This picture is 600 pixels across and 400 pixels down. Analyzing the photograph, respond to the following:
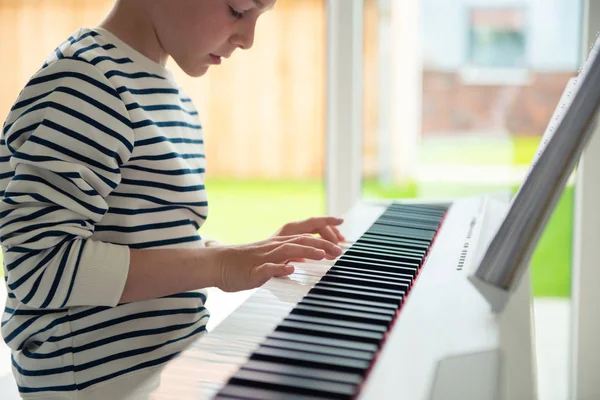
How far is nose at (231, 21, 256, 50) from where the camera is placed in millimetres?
1160

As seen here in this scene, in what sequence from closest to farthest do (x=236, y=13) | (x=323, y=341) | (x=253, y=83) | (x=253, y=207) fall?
1. (x=323, y=341)
2. (x=236, y=13)
3. (x=253, y=83)
4. (x=253, y=207)

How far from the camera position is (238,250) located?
0.98m

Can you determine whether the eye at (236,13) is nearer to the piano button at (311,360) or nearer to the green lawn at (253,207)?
the piano button at (311,360)

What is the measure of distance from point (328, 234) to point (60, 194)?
437 millimetres

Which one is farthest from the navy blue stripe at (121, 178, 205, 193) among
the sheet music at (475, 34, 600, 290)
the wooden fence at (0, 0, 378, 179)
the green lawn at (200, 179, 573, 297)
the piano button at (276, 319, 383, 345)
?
the green lawn at (200, 179, 573, 297)

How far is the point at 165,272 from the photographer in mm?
982

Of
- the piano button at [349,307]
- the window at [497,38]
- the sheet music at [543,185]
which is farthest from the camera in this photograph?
the window at [497,38]

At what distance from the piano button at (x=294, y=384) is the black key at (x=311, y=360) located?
31 millimetres

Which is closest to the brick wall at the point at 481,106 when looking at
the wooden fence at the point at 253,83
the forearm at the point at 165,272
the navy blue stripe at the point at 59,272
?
the wooden fence at the point at 253,83

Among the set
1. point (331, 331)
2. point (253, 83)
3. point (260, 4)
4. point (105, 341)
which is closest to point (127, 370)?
point (105, 341)

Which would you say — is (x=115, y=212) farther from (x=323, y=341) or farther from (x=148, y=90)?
(x=323, y=341)

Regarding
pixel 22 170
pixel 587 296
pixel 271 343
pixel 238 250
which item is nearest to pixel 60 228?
pixel 22 170

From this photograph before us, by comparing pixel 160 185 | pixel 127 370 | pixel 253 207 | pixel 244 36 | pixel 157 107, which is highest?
pixel 244 36

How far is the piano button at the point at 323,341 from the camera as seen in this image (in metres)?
0.68
